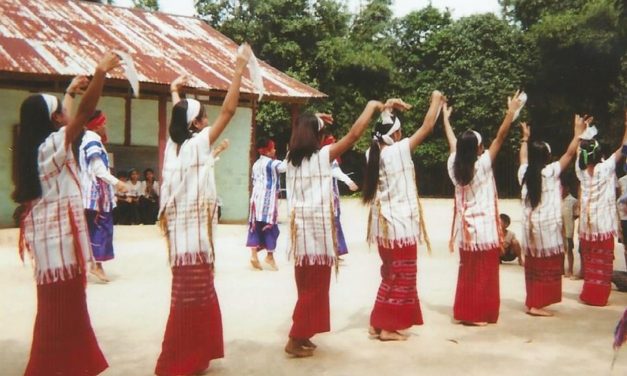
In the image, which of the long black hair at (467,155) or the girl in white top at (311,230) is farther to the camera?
the long black hair at (467,155)

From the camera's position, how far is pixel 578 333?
5254 mm

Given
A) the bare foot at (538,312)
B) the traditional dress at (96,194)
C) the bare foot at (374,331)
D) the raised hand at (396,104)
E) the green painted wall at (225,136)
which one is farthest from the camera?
the green painted wall at (225,136)

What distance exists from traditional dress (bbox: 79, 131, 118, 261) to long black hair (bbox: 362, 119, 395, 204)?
3.08 metres

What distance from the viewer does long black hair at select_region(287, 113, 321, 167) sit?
4.63 m

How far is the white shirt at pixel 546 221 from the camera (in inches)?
236

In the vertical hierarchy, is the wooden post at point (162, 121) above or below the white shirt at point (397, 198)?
above

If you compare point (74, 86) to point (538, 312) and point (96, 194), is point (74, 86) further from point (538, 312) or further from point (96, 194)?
point (538, 312)

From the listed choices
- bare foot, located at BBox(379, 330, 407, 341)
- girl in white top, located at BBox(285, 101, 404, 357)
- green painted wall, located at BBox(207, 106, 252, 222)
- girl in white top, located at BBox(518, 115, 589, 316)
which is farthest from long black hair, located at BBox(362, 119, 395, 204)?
green painted wall, located at BBox(207, 106, 252, 222)

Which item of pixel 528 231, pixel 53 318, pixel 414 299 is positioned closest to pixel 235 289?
pixel 414 299

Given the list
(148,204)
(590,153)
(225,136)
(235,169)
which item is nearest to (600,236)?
(590,153)

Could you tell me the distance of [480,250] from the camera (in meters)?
5.59

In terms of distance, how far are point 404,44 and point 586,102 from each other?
9.51 m

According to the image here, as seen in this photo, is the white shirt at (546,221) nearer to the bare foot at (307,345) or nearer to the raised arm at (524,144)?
the raised arm at (524,144)

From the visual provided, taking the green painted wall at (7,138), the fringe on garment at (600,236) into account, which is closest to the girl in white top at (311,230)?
the fringe on garment at (600,236)
